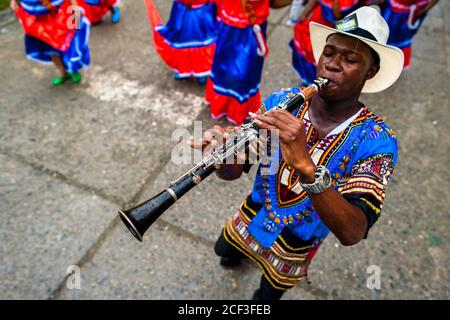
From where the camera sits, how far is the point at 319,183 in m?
1.40

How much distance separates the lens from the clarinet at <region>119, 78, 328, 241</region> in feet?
5.39

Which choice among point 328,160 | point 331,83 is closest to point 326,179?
point 328,160

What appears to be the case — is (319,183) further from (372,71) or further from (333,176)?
(372,71)

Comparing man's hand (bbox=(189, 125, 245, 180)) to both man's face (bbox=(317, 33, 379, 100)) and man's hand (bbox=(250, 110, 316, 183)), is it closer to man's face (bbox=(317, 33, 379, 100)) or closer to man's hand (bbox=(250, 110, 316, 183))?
man's hand (bbox=(250, 110, 316, 183))

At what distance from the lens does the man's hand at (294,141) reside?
55.6 inches

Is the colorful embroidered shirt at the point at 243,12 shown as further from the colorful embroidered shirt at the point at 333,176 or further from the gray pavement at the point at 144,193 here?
the colorful embroidered shirt at the point at 333,176

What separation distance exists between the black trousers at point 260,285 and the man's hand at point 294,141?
119 centimetres

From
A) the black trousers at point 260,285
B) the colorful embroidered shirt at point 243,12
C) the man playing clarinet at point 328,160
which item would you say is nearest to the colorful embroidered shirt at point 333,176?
the man playing clarinet at point 328,160

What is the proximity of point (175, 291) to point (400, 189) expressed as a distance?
97.3 inches

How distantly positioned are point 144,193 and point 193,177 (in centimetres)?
181

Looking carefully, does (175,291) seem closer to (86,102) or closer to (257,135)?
(257,135)

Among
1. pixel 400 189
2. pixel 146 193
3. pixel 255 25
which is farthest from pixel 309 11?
pixel 146 193

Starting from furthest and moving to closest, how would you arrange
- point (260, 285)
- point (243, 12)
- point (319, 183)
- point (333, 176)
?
point (243, 12), point (260, 285), point (333, 176), point (319, 183)

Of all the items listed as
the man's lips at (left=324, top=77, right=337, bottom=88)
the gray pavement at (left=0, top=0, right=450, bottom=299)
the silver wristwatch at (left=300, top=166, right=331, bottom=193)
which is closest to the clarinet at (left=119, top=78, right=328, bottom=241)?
the man's lips at (left=324, top=77, right=337, bottom=88)
